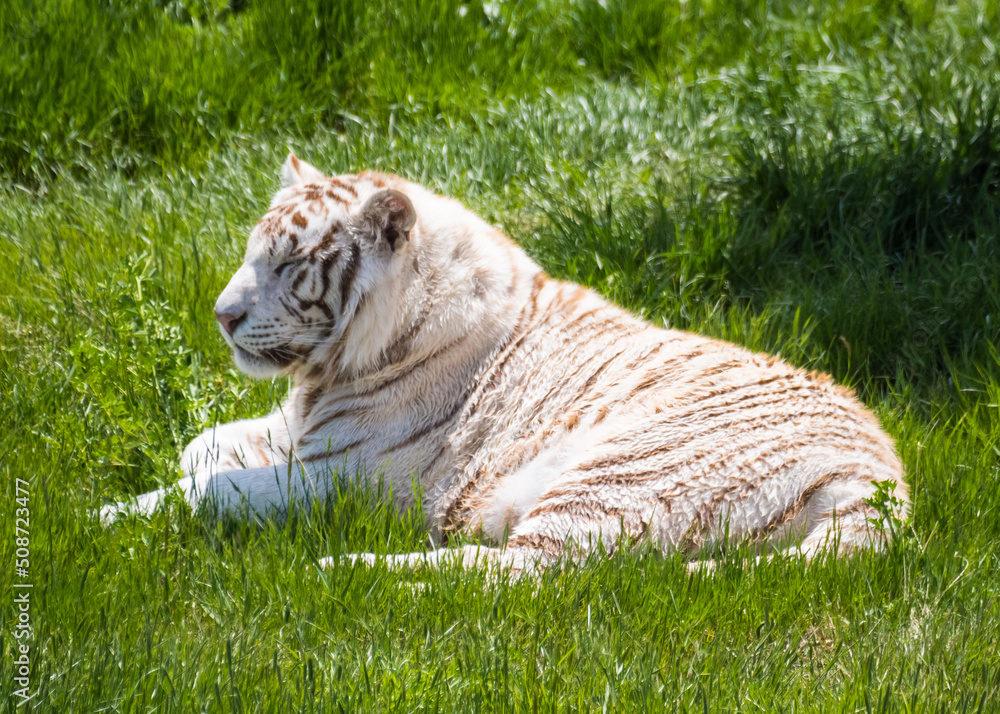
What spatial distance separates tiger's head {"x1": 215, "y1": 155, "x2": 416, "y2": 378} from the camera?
372cm

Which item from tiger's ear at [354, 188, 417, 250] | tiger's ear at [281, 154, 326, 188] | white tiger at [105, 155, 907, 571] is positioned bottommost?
white tiger at [105, 155, 907, 571]

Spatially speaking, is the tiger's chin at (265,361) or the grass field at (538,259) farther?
the tiger's chin at (265,361)

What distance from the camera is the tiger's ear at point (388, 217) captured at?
367cm

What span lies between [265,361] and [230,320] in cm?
22

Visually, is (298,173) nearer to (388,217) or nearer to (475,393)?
(388,217)

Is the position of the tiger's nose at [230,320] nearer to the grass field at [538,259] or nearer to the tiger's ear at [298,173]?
the grass field at [538,259]

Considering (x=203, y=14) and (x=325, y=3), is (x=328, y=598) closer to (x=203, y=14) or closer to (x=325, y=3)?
(x=325, y=3)

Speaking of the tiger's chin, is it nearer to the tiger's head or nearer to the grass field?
the tiger's head

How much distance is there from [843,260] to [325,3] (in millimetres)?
4073

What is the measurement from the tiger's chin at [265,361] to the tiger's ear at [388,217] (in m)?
0.60

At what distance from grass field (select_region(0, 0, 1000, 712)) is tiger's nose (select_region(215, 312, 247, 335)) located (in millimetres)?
540

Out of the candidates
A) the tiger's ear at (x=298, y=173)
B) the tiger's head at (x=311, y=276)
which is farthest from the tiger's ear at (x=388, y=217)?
the tiger's ear at (x=298, y=173)

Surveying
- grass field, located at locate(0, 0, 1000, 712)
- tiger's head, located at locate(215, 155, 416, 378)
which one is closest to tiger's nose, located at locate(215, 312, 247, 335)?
tiger's head, located at locate(215, 155, 416, 378)

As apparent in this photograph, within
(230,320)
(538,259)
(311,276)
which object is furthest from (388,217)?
(538,259)
